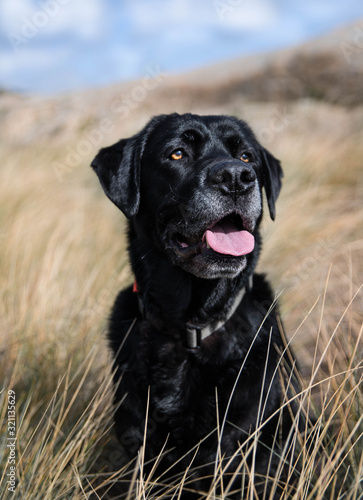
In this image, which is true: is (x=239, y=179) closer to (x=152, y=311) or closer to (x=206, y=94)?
(x=152, y=311)

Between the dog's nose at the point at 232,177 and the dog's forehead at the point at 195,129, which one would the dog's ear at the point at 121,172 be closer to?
the dog's forehead at the point at 195,129

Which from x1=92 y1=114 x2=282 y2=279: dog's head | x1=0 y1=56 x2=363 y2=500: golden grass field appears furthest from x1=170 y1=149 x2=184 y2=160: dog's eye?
x1=0 y1=56 x2=363 y2=500: golden grass field

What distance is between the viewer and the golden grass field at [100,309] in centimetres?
182

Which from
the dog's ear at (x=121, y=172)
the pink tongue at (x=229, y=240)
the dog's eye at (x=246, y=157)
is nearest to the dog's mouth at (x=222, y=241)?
the pink tongue at (x=229, y=240)

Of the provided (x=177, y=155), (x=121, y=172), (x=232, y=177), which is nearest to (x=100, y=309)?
(x=121, y=172)

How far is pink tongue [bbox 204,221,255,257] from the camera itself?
200 cm

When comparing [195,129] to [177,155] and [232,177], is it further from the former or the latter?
[232,177]

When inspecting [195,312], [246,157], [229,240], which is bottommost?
[195,312]

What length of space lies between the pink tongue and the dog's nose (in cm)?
18

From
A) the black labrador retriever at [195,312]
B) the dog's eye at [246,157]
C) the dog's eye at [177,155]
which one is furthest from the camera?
the dog's eye at [246,157]

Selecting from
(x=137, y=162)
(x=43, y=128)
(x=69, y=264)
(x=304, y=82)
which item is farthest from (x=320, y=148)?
(x=43, y=128)

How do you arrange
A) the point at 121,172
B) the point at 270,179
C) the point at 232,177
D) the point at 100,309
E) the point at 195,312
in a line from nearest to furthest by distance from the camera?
1. the point at 232,177
2. the point at 195,312
3. the point at 121,172
4. the point at 270,179
5. the point at 100,309

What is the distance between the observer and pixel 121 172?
91.4 inches

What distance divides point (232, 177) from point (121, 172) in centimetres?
60
